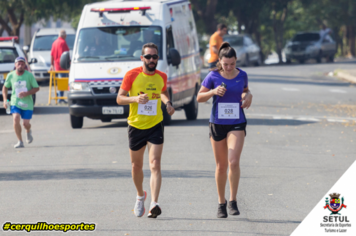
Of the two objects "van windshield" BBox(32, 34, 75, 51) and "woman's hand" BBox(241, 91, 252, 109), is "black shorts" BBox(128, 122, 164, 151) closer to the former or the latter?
"woman's hand" BBox(241, 91, 252, 109)

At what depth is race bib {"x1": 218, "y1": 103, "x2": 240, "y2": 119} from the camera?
6.67 metres

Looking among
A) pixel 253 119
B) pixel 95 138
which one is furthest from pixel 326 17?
pixel 95 138

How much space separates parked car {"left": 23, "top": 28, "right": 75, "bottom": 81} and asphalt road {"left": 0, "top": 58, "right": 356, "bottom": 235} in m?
8.72

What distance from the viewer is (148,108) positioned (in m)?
6.77

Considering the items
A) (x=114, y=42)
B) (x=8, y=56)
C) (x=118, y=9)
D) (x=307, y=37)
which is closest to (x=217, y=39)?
(x=118, y=9)

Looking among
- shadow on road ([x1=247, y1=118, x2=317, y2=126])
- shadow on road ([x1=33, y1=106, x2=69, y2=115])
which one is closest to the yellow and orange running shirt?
shadow on road ([x1=247, y1=118, x2=317, y2=126])

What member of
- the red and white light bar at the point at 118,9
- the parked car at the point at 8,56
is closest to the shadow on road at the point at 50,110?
the parked car at the point at 8,56

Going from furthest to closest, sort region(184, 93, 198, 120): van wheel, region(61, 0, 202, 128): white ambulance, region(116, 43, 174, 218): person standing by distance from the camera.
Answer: region(184, 93, 198, 120): van wheel, region(61, 0, 202, 128): white ambulance, region(116, 43, 174, 218): person standing

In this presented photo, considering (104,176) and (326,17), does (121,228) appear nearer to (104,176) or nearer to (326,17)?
(104,176)

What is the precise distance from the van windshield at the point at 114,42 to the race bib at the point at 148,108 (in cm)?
736

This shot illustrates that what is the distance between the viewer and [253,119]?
1609 centimetres

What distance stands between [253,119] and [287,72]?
61.4ft

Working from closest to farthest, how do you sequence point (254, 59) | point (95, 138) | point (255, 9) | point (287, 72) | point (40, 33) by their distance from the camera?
point (95, 138), point (40, 33), point (287, 72), point (254, 59), point (255, 9)

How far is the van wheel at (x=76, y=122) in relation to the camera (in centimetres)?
1448
